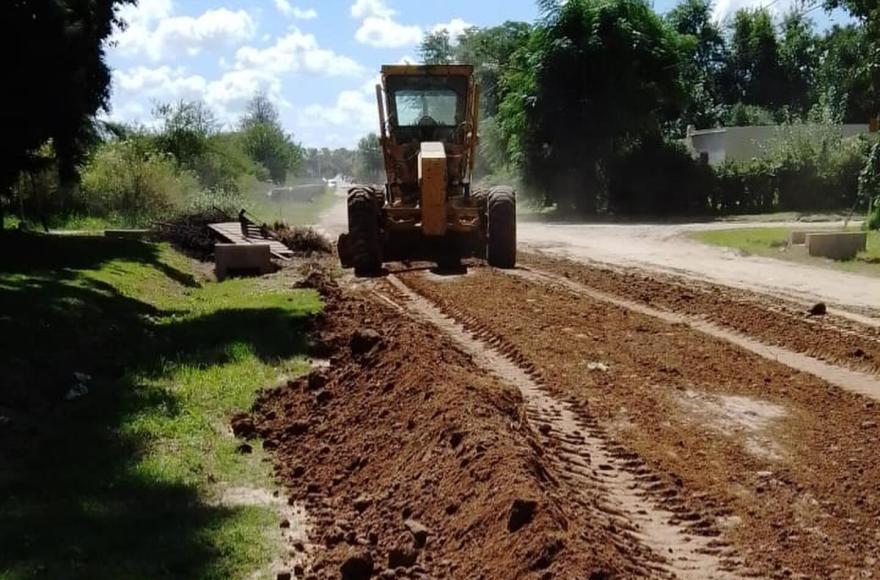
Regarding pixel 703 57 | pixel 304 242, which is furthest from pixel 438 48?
pixel 304 242

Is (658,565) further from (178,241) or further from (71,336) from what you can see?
(178,241)

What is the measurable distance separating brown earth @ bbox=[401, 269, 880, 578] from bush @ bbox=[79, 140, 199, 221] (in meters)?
24.9

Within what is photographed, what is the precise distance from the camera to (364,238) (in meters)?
17.9

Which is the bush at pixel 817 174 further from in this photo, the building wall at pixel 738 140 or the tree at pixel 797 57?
the tree at pixel 797 57

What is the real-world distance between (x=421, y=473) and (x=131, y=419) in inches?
127

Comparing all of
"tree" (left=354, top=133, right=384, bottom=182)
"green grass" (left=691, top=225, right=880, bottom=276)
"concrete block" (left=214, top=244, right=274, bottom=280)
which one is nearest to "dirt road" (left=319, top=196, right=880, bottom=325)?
"green grass" (left=691, top=225, right=880, bottom=276)

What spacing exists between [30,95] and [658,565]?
1521cm

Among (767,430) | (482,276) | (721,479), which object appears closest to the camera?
(721,479)

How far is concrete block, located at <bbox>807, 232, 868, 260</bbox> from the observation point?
20062mm

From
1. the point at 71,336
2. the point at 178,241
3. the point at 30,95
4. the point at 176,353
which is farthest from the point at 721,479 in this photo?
the point at 178,241

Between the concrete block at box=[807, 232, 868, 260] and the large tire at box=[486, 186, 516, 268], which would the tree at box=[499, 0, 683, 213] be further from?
the large tire at box=[486, 186, 516, 268]

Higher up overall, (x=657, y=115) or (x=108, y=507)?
(x=657, y=115)

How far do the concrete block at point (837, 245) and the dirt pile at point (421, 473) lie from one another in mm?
12286

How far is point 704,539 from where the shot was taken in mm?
5602
